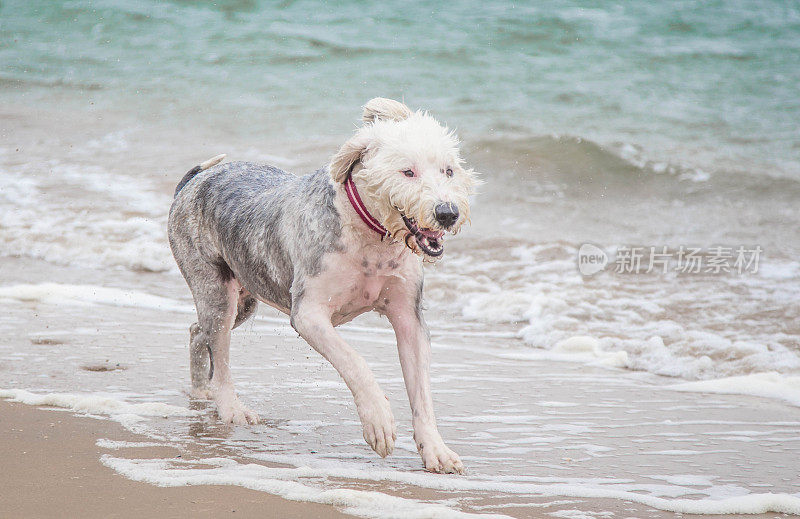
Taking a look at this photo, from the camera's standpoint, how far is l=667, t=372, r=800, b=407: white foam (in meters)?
6.01

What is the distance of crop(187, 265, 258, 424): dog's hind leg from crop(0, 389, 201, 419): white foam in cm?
28

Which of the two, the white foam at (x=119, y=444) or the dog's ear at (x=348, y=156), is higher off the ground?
the dog's ear at (x=348, y=156)

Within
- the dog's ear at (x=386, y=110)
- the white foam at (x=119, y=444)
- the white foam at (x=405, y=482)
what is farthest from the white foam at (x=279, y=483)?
the dog's ear at (x=386, y=110)

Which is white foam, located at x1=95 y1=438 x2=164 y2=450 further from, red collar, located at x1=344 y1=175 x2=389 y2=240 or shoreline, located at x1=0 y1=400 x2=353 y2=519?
red collar, located at x1=344 y1=175 x2=389 y2=240

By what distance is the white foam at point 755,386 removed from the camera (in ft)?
19.7

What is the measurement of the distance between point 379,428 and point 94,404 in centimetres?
186

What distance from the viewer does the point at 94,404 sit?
16.8ft

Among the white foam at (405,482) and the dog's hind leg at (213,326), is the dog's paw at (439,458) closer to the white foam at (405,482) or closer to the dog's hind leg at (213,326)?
the white foam at (405,482)

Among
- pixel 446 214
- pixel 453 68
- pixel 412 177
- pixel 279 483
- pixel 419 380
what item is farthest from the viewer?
pixel 453 68

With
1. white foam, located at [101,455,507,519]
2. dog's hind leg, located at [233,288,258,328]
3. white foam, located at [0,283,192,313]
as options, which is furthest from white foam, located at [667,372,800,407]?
white foam, located at [0,283,192,313]

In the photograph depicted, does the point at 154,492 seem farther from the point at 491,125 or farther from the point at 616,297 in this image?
the point at 491,125

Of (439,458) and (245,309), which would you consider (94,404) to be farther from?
(439,458)

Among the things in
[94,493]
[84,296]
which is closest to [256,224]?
[94,493]

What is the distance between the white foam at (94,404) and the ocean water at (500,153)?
302mm
